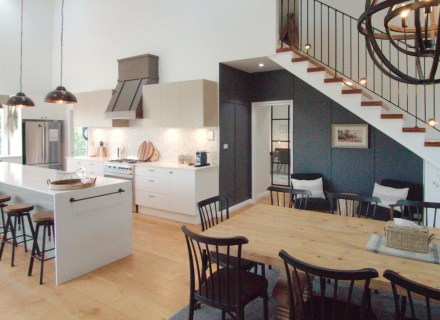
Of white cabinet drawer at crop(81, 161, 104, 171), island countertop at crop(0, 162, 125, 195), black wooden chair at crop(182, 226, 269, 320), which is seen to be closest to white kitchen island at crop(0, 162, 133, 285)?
island countertop at crop(0, 162, 125, 195)

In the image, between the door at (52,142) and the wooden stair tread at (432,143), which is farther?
the door at (52,142)

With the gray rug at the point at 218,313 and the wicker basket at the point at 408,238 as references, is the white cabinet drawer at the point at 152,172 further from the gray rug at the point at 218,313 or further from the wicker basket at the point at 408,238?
the wicker basket at the point at 408,238

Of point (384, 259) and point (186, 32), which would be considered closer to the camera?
point (384, 259)

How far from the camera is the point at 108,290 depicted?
121 inches

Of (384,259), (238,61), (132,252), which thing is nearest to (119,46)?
(238,61)

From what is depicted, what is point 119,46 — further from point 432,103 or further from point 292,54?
point 432,103

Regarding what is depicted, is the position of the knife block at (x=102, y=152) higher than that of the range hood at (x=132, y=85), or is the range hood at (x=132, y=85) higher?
the range hood at (x=132, y=85)

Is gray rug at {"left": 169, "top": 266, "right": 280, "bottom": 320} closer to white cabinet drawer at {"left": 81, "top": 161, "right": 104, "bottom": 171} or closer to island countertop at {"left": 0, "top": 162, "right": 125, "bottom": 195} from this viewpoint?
island countertop at {"left": 0, "top": 162, "right": 125, "bottom": 195}

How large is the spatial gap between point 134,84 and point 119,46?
4.04 ft

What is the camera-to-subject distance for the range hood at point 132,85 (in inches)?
243

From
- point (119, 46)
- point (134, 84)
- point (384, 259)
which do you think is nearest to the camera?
point (384, 259)

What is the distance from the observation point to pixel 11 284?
3.17 meters

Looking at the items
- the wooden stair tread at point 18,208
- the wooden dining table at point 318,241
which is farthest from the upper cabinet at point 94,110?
the wooden dining table at point 318,241

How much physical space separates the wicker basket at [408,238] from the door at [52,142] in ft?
26.3
